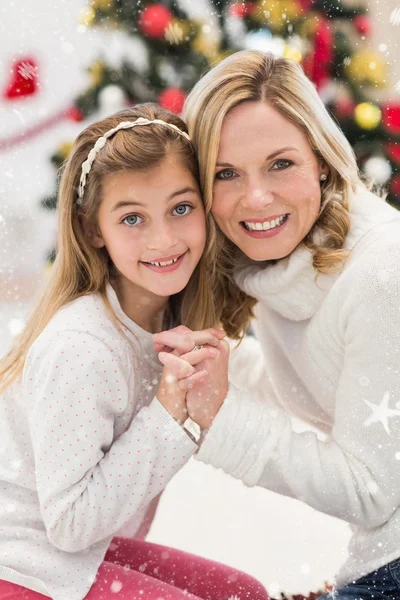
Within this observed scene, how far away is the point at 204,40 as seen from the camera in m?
2.17

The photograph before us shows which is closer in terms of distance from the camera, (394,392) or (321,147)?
(394,392)

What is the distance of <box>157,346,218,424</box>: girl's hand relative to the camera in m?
1.24

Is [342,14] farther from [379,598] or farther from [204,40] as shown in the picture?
[379,598]

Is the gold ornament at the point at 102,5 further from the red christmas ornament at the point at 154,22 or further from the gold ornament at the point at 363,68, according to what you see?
the gold ornament at the point at 363,68

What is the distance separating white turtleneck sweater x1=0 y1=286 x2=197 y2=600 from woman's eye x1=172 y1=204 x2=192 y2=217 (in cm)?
24

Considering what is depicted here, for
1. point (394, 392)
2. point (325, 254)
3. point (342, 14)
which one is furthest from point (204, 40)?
point (394, 392)

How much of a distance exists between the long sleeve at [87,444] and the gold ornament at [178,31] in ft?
4.14

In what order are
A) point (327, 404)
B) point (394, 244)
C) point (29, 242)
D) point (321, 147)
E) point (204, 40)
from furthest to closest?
point (29, 242) → point (204, 40) → point (327, 404) → point (321, 147) → point (394, 244)

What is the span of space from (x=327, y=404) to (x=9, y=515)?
702mm

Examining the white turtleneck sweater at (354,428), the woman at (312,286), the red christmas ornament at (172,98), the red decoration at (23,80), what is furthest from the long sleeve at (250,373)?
the red decoration at (23,80)

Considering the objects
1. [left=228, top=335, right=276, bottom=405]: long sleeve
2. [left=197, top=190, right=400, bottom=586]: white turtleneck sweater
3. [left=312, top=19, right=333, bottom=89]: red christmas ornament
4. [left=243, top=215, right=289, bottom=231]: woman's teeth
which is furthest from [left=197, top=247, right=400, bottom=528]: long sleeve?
[left=312, top=19, right=333, bottom=89]: red christmas ornament

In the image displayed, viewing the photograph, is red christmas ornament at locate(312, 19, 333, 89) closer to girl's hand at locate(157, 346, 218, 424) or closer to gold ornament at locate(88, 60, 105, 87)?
gold ornament at locate(88, 60, 105, 87)

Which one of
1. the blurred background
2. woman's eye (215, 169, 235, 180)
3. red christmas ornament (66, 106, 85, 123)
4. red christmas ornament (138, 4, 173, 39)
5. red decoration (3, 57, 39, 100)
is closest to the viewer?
woman's eye (215, 169, 235, 180)

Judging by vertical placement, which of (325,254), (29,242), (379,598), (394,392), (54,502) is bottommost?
(29,242)
